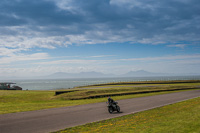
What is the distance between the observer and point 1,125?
12.2 m

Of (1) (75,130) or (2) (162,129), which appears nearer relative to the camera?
(2) (162,129)

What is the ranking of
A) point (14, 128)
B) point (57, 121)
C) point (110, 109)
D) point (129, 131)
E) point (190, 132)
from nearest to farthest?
point (190, 132)
point (129, 131)
point (14, 128)
point (57, 121)
point (110, 109)

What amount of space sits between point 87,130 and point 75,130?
0.69m

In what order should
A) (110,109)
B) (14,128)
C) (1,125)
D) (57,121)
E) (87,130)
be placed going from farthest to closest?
1. (110,109)
2. (57,121)
3. (1,125)
4. (14,128)
5. (87,130)

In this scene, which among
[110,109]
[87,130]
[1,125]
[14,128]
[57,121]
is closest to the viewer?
[87,130]

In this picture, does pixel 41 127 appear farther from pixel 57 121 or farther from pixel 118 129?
pixel 118 129

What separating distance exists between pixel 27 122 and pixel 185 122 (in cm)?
1010

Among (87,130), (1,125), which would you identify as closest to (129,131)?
(87,130)

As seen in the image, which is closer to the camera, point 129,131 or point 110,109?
point 129,131

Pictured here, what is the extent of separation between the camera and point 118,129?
34.0 feet

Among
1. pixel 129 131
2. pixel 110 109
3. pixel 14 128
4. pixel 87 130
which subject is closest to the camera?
pixel 129 131

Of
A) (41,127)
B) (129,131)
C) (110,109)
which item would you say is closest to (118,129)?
(129,131)

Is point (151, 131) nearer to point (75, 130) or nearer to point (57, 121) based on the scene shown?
point (75, 130)

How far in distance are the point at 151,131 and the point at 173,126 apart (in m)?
1.66
